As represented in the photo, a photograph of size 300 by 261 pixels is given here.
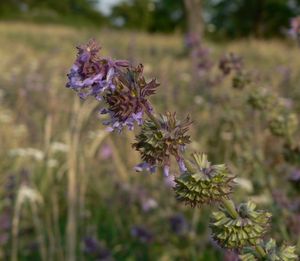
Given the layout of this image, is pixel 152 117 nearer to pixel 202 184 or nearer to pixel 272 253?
pixel 202 184

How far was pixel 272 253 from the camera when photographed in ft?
3.38

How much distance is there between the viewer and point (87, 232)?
11.4ft

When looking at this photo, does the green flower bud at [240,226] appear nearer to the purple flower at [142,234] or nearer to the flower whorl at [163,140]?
the flower whorl at [163,140]

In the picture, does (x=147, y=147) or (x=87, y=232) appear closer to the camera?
(x=147, y=147)

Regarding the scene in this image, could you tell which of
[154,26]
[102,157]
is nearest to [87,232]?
[102,157]

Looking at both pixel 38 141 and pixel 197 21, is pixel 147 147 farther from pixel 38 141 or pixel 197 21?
pixel 197 21

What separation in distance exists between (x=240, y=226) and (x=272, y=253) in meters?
0.08

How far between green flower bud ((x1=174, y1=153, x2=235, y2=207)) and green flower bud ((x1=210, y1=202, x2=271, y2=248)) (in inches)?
2.3

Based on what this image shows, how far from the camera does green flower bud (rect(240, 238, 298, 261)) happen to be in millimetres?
1018

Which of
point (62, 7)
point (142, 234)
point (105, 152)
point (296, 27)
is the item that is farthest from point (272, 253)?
point (62, 7)

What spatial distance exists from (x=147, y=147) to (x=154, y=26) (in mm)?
47351

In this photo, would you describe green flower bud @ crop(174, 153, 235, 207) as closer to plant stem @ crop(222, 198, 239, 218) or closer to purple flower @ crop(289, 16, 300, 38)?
plant stem @ crop(222, 198, 239, 218)

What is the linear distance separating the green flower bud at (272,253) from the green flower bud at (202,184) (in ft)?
0.40

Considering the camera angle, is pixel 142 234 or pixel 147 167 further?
pixel 142 234
